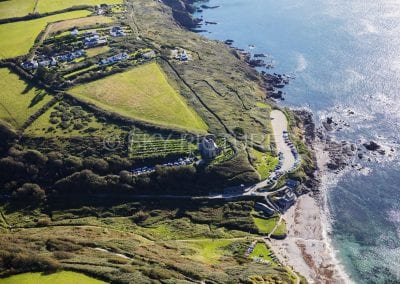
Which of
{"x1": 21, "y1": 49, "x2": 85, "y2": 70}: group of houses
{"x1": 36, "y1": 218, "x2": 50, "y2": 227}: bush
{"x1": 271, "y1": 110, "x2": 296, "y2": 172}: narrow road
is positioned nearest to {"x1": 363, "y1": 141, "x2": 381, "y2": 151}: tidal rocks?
{"x1": 271, "y1": 110, "x2": 296, "y2": 172}: narrow road

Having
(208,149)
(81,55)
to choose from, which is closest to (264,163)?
(208,149)

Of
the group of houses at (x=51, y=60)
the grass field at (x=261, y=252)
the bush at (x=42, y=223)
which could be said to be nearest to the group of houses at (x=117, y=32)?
the group of houses at (x=51, y=60)

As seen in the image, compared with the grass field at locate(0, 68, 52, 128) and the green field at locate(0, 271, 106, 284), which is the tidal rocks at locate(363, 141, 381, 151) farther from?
the grass field at locate(0, 68, 52, 128)

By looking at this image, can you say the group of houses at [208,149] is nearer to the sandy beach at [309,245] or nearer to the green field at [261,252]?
the sandy beach at [309,245]

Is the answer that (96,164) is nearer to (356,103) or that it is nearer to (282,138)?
(282,138)

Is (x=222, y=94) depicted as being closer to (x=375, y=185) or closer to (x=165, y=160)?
(x=165, y=160)
